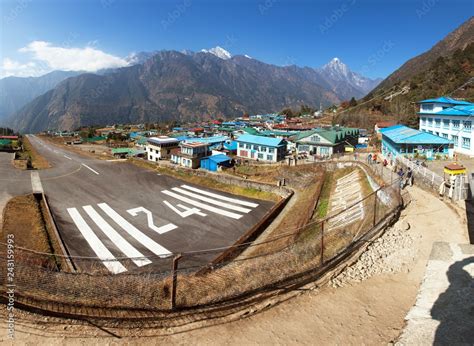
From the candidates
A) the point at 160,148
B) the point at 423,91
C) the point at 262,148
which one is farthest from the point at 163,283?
the point at 423,91

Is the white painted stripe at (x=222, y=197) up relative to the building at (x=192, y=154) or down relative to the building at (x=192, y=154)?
down

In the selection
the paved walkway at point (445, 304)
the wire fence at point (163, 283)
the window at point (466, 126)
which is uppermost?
the window at point (466, 126)

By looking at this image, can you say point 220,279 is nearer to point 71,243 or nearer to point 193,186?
point 71,243

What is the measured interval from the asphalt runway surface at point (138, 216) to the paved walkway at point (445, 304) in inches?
404

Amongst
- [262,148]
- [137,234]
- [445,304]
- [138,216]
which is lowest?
[137,234]

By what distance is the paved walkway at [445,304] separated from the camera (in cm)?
527

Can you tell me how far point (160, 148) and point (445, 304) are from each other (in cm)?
5811

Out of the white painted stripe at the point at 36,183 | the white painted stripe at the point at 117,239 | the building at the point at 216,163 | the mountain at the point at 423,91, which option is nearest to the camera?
the white painted stripe at the point at 117,239

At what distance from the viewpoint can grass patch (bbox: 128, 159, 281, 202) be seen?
111ft

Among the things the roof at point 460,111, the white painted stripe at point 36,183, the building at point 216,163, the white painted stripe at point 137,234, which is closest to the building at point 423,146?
the roof at point 460,111

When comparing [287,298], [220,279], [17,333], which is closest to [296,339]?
[287,298]

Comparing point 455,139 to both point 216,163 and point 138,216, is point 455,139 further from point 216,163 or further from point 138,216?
point 138,216

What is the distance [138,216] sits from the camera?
89.2 feet

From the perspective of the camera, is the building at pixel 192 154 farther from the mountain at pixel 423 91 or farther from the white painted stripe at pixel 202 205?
the mountain at pixel 423 91
